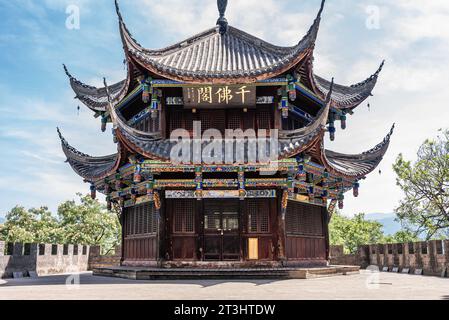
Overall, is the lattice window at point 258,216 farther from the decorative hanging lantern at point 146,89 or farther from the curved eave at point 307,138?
the decorative hanging lantern at point 146,89

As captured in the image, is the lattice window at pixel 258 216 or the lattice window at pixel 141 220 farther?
the lattice window at pixel 141 220

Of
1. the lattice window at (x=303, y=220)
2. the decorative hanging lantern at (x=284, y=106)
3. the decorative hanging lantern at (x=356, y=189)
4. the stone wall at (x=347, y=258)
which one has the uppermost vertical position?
the decorative hanging lantern at (x=284, y=106)

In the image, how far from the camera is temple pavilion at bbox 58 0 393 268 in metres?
17.0

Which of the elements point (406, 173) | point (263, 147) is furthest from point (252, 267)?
point (406, 173)

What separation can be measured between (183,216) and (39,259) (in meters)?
7.87

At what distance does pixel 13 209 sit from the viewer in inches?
2019

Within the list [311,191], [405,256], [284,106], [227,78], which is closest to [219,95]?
[227,78]

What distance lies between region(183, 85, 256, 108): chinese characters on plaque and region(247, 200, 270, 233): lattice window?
4243 mm

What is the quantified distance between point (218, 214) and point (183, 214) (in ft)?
4.72

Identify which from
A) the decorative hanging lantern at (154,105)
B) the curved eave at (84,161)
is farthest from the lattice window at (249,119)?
the curved eave at (84,161)

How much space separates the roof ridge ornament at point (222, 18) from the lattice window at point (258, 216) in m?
9.46

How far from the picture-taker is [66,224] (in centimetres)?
4984

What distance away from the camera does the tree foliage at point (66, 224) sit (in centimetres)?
4738
